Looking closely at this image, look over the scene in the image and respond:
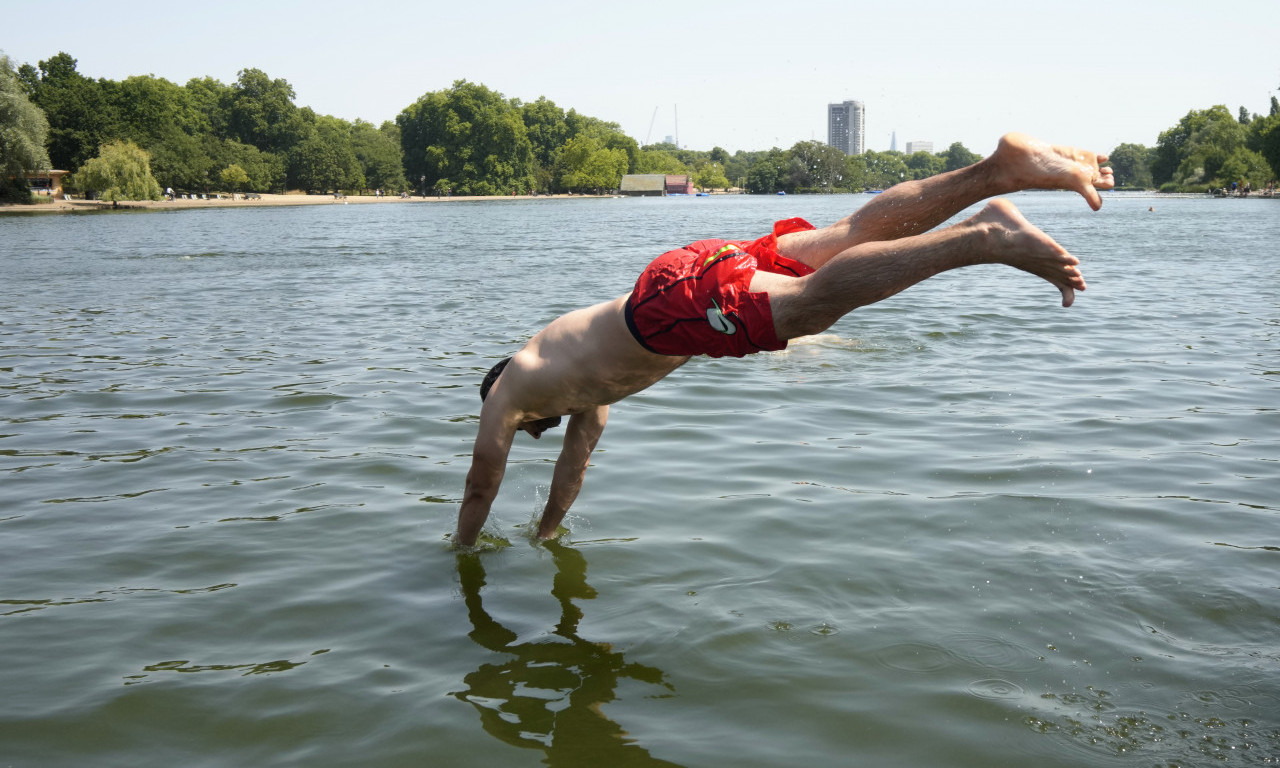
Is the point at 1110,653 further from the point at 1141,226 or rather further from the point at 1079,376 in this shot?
the point at 1141,226

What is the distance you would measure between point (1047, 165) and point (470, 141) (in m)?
145

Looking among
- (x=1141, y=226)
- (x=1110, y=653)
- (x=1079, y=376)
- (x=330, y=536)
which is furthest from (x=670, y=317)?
(x=1141, y=226)

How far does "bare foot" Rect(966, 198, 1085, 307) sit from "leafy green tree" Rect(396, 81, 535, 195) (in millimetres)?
141190

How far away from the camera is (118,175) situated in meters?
70.6

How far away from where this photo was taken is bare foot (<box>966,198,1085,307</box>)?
3.57 m

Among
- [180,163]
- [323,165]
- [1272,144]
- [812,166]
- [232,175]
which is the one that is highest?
[812,166]

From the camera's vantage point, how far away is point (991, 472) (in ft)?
22.4

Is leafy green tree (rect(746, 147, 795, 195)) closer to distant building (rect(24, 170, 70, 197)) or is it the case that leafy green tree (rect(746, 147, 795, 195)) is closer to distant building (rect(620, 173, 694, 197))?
Result: distant building (rect(620, 173, 694, 197))

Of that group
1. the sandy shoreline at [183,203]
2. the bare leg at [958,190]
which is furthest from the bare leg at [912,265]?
the sandy shoreline at [183,203]

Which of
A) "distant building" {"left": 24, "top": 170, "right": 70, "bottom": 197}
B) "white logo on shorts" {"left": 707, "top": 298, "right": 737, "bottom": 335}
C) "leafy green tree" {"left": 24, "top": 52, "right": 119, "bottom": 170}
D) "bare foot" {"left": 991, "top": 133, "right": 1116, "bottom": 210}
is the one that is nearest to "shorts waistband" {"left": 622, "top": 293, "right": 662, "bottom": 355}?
"white logo on shorts" {"left": 707, "top": 298, "right": 737, "bottom": 335}

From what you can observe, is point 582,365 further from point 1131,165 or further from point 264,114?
point 1131,165

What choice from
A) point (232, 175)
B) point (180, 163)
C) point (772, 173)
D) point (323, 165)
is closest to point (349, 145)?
point (323, 165)

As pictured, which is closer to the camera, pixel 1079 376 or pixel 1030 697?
pixel 1030 697

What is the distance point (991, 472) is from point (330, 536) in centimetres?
455
